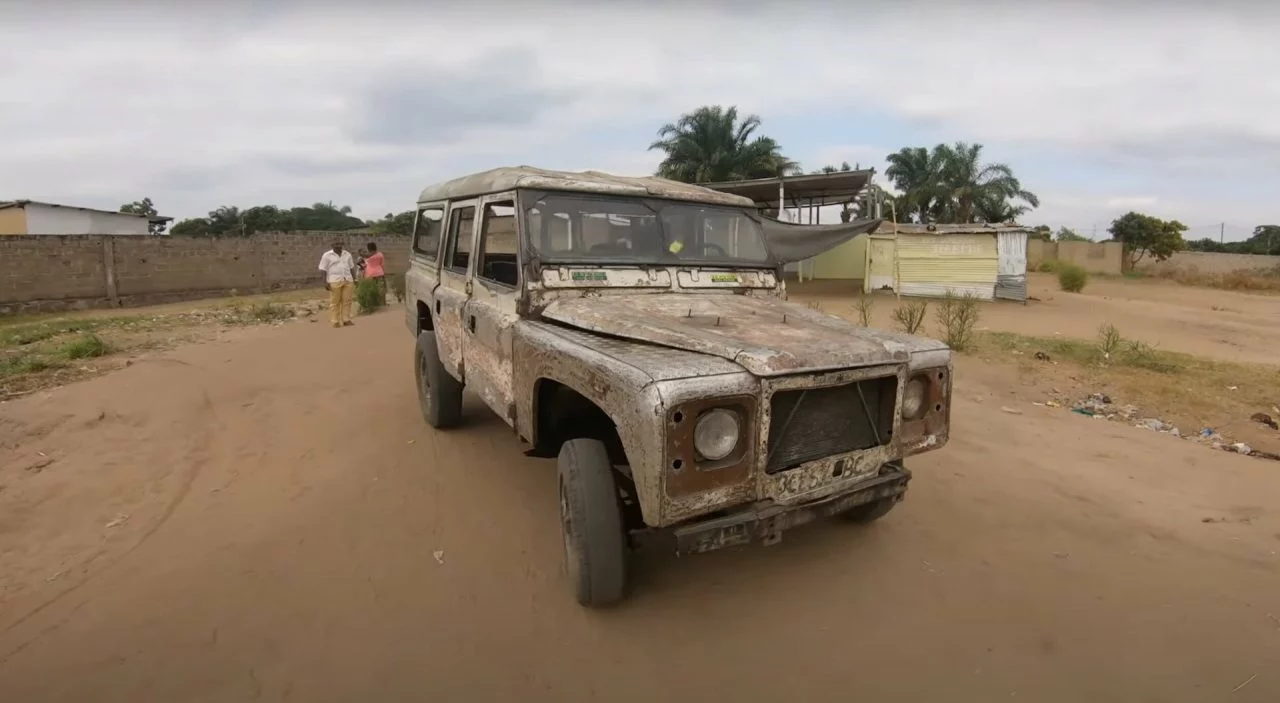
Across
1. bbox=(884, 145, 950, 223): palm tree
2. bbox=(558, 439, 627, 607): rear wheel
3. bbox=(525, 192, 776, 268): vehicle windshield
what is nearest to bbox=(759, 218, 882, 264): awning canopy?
bbox=(525, 192, 776, 268): vehicle windshield

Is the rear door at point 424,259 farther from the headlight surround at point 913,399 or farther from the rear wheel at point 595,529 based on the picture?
the headlight surround at point 913,399

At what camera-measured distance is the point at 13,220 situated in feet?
77.4

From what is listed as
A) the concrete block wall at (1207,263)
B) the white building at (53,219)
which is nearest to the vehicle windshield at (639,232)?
the white building at (53,219)

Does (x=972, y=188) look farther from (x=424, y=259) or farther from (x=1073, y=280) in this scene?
(x=424, y=259)

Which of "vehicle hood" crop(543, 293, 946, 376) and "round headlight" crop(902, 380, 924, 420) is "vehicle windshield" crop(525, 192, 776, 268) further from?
"round headlight" crop(902, 380, 924, 420)

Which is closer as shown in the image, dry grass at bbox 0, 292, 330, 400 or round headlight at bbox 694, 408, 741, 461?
round headlight at bbox 694, 408, 741, 461

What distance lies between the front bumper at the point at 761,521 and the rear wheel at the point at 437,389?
2.86 m

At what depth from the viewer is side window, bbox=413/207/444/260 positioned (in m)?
5.27

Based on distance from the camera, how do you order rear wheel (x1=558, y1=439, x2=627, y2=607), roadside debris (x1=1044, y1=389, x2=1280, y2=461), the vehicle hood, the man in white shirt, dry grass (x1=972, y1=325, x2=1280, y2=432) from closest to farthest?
the vehicle hood
rear wheel (x1=558, y1=439, x2=627, y2=607)
roadside debris (x1=1044, y1=389, x2=1280, y2=461)
dry grass (x1=972, y1=325, x2=1280, y2=432)
the man in white shirt

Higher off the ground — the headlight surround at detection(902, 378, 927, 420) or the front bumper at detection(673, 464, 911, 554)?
the headlight surround at detection(902, 378, 927, 420)

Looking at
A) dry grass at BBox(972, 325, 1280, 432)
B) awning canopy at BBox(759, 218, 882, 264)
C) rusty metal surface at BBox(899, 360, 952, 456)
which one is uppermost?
awning canopy at BBox(759, 218, 882, 264)

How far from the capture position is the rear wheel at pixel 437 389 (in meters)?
4.96

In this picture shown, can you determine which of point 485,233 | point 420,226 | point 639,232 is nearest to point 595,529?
point 639,232

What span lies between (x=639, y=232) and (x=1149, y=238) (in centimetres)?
3481
